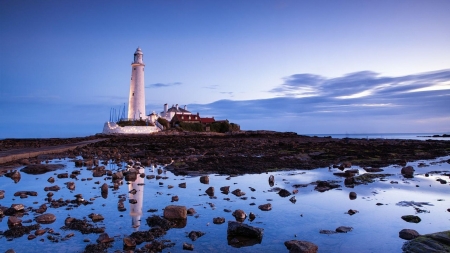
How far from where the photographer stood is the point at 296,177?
18.0 metres

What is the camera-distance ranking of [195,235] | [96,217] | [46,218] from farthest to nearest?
[96,217]
[46,218]
[195,235]

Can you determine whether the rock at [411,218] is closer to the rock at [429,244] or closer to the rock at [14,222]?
the rock at [429,244]

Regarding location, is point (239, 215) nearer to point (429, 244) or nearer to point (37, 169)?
point (429, 244)

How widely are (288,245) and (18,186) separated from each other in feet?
43.4

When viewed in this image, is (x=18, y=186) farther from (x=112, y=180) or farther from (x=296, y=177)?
(x=296, y=177)

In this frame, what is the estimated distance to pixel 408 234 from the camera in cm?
820

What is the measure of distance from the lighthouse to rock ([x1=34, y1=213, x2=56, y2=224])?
68.1 meters

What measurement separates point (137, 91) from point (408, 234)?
7191 centimetres

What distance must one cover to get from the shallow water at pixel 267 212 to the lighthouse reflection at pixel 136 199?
0.03m

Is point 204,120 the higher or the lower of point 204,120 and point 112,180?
the higher

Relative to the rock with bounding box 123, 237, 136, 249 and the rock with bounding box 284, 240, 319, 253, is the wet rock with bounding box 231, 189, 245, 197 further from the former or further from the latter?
the rock with bounding box 123, 237, 136, 249

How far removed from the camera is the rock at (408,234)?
8.17 m

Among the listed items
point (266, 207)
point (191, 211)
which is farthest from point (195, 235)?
point (266, 207)

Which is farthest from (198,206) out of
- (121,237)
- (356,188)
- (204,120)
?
(204,120)
